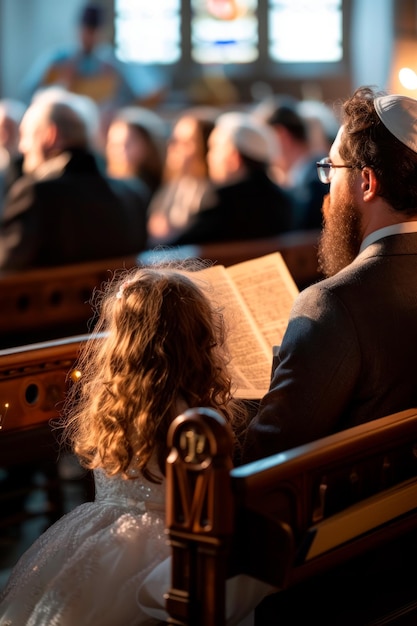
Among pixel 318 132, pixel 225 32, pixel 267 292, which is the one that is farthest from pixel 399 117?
pixel 225 32

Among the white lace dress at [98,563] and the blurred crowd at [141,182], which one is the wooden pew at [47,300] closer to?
the blurred crowd at [141,182]

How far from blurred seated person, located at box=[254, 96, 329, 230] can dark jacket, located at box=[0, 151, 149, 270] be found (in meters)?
1.80

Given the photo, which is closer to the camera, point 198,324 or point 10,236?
point 198,324

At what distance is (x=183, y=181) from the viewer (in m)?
7.61

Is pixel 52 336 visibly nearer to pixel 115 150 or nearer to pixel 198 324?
pixel 115 150

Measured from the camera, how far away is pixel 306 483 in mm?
2078

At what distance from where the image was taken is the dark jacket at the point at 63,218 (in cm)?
532

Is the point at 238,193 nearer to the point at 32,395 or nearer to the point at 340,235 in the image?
the point at 32,395

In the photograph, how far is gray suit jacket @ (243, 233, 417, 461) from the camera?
2361mm

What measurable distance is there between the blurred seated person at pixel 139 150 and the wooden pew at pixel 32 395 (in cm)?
443

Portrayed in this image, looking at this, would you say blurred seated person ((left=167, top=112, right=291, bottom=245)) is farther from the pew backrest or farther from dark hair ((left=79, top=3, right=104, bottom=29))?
dark hair ((left=79, top=3, right=104, bottom=29))

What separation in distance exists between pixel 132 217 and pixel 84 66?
7.06 metres

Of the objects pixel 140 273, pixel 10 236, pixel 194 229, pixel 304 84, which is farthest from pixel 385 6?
pixel 140 273

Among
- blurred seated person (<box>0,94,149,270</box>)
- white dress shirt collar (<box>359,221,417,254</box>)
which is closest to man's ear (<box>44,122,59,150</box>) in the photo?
blurred seated person (<box>0,94,149,270</box>)
